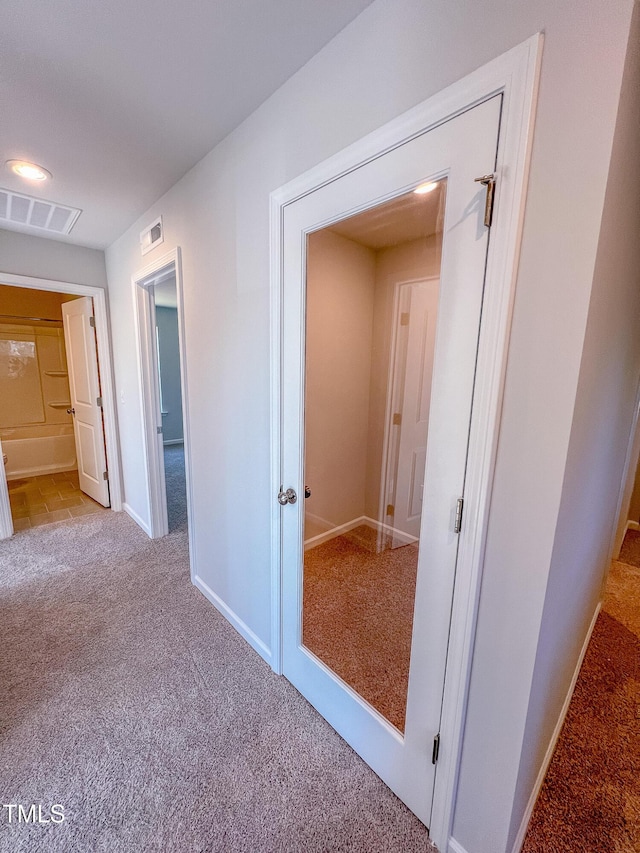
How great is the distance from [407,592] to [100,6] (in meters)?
2.07

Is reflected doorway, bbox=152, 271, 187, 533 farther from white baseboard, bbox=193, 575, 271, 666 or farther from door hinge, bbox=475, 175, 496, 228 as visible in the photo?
door hinge, bbox=475, 175, 496, 228

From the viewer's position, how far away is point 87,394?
3.50 m

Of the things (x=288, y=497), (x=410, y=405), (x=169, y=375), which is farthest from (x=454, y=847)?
(x=169, y=375)

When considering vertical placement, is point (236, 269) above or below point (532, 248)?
above

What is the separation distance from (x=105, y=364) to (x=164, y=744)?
300cm

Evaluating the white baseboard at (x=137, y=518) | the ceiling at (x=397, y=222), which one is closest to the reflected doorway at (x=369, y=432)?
the ceiling at (x=397, y=222)

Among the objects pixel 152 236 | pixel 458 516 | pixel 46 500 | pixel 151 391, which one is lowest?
pixel 46 500

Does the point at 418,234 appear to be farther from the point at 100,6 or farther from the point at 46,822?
the point at 46,822

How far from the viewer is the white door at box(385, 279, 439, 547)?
1.14 m

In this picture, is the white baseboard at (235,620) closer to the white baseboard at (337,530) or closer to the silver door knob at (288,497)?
the white baseboard at (337,530)

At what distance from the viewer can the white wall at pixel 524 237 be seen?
68 centimetres

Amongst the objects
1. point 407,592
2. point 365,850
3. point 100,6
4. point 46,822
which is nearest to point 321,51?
point 100,6

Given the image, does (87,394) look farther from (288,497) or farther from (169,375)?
(288,497)

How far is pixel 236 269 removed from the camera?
1617 millimetres
